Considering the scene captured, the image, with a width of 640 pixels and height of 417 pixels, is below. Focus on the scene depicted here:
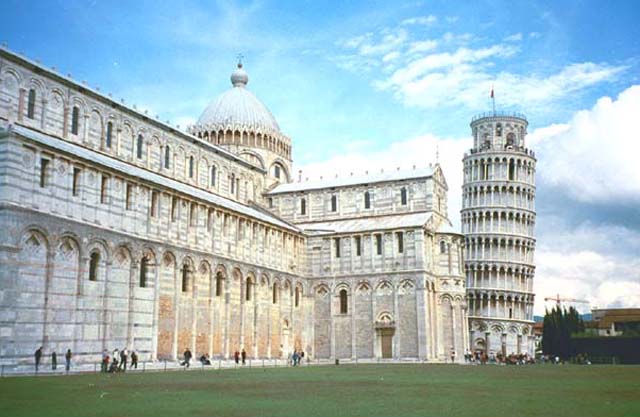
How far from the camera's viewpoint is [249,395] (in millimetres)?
19250

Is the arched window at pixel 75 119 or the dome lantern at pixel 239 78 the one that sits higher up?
the dome lantern at pixel 239 78

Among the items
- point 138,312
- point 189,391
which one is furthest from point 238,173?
point 189,391

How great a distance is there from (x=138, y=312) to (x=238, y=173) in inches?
935

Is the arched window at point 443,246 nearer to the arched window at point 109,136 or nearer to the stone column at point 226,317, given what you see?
the stone column at point 226,317

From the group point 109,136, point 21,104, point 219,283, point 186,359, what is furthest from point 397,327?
point 21,104

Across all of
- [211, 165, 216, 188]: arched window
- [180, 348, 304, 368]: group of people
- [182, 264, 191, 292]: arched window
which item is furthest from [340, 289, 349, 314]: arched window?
[182, 264, 191, 292]: arched window

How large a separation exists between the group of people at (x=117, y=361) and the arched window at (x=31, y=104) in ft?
45.5

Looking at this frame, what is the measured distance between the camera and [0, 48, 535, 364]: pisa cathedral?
3400 cm

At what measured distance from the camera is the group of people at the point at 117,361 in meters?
33.4

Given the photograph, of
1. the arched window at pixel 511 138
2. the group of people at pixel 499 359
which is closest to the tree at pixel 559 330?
the group of people at pixel 499 359

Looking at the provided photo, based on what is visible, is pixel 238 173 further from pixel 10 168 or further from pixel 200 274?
pixel 10 168

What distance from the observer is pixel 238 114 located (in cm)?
6606

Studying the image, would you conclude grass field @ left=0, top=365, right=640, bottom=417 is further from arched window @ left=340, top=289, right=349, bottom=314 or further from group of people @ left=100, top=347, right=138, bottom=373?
arched window @ left=340, top=289, right=349, bottom=314

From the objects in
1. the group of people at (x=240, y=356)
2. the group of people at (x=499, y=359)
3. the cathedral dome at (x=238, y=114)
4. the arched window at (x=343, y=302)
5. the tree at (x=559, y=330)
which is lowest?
the group of people at (x=499, y=359)
